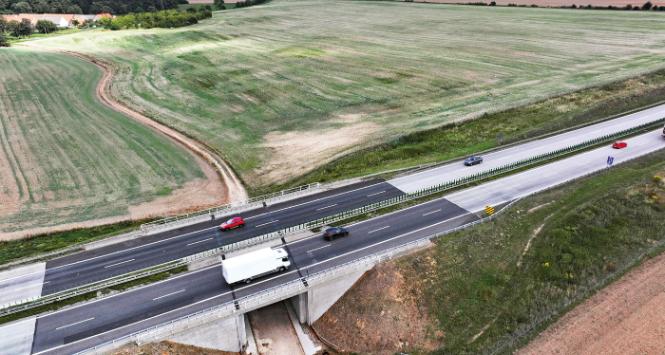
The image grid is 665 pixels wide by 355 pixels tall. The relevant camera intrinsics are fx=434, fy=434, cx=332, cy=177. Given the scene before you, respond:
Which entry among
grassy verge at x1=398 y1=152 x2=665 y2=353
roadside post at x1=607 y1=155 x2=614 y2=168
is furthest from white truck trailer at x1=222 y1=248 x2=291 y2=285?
roadside post at x1=607 y1=155 x2=614 y2=168

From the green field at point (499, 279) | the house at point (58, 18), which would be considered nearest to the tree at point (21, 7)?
the house at point (58, 18)

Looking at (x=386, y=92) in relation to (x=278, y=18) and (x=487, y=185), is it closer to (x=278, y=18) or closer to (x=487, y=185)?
(x=487, y=185)

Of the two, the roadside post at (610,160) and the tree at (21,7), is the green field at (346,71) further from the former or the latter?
the tree at (21,7)

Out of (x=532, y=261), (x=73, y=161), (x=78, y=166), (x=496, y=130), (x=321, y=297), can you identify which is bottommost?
(x=321, y=297)

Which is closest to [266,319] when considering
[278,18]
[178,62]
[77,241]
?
[77,241]

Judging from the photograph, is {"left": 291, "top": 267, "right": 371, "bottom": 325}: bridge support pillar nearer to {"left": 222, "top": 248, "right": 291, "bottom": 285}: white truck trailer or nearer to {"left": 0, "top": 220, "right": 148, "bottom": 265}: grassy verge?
{"left": 222, "top": 248, "right": 291, "bottom": 285}: white truck trailer

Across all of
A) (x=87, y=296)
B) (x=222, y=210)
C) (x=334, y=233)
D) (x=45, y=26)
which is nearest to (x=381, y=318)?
(x=334, y=233)

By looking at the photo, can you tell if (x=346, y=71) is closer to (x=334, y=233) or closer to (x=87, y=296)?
(x=334, y=233)
